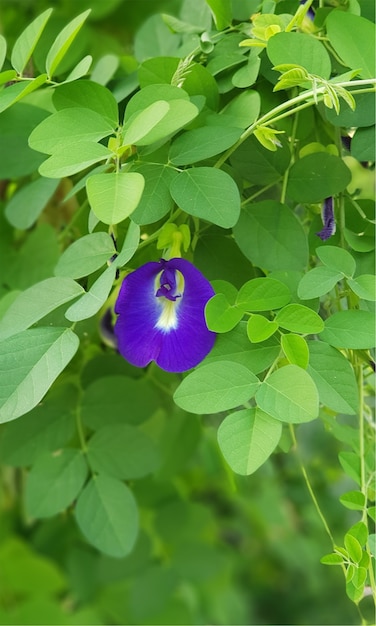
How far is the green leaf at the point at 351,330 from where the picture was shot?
0.45 meters

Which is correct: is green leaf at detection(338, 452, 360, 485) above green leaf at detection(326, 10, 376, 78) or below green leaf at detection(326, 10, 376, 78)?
below

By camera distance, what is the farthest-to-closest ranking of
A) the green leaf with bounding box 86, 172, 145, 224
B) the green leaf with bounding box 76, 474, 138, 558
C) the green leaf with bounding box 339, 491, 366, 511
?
the green leaf with bounding box 76, 474, 138, 558, the green leaf with bounding box 339, 491, 366, 511, the green leaf with bounding box 86, 172, 145, 224

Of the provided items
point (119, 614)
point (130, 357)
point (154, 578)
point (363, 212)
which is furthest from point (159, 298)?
point (119, 614)

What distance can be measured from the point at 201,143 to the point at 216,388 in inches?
5.9

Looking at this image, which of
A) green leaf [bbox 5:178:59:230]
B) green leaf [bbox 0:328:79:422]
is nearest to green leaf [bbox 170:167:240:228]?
green leaf [bbox 0:328:79:422]

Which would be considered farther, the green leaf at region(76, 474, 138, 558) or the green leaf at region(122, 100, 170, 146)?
the green leaf at region(76, 474, 138, 558)

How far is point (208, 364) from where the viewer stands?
1.45 ft

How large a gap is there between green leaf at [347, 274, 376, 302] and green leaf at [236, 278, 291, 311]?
0.04 metres

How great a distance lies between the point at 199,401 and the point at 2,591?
2.59 feet

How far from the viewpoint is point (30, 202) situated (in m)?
0.64

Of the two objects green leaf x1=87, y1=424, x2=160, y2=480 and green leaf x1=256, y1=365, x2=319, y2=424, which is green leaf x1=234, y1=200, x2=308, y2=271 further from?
green leaf x1=87, y1=424, x2=160, y2=480

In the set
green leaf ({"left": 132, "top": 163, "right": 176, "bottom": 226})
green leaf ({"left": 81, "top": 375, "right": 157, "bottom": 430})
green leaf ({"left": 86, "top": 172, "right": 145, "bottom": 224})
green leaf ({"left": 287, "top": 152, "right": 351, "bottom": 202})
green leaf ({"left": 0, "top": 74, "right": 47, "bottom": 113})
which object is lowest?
green leaf ({"left": 81, "top": 375, "right": 157, "bottom": 430})

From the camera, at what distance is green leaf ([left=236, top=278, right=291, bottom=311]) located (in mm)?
458

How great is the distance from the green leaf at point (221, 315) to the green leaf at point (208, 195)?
45 millimetres
